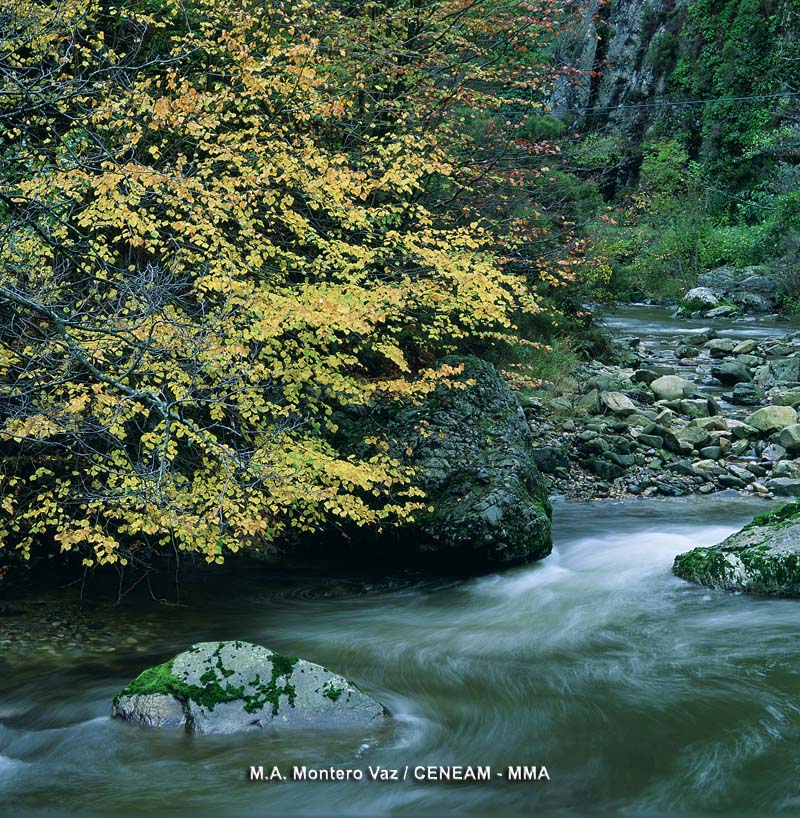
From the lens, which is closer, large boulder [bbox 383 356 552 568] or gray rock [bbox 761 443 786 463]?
large boulder [bbox 383 356 552 568]

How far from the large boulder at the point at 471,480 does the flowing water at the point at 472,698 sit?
336 millimetres

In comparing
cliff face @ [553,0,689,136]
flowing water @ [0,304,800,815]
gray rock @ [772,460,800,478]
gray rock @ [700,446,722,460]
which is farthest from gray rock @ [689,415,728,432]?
cliff face @ [553,0,689,136]

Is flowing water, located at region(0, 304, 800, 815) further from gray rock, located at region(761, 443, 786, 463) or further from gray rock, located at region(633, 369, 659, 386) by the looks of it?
gray rock, located at region(633, 369, 659, 386)

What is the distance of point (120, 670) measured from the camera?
21.7 feet

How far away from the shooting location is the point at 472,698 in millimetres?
6258

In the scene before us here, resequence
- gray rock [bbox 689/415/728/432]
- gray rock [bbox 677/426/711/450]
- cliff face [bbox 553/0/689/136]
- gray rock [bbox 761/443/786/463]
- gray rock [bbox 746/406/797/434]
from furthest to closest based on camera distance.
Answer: cliff face [bbox 553/0/689/136]
gray rock [bbox 689/415/728/432]
gray rock [bbox 746/406/797/434]
gray rock [bbox 677/426/711/450]
gray rock [bbox 761/443/786/463]

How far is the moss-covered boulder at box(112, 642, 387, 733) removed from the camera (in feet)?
17.7

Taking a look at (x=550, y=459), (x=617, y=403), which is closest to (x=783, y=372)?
(x=617, y=403)

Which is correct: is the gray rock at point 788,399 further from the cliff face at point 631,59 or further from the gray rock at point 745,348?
the cliff face at point 631,59

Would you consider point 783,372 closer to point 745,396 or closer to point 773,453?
point 745,396

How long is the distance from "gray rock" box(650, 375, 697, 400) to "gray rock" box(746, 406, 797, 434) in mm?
2084

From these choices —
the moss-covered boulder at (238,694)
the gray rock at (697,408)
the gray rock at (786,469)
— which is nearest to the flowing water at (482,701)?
the moss-covered boulder at (238,694)

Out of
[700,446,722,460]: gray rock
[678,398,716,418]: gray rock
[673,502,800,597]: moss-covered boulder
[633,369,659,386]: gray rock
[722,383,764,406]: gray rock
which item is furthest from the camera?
[633,369,659,386]: gray rock

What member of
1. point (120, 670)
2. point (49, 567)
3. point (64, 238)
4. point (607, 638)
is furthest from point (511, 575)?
point (64, 238)
